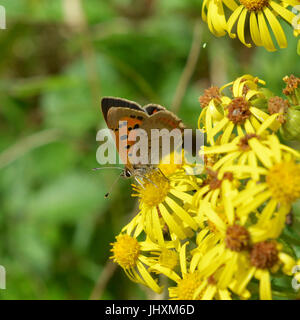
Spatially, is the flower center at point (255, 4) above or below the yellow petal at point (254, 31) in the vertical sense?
above

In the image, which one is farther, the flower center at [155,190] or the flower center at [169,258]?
the flower center at [155,190]

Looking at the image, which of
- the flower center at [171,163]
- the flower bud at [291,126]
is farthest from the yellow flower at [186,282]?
the flower bud at [291,126]

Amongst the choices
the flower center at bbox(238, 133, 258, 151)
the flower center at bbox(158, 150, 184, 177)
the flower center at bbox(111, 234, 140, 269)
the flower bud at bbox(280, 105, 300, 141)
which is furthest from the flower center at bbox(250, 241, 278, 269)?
the flower center at bbox(111, 234, 140, 269)

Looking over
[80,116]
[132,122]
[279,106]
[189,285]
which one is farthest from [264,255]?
[80,116]

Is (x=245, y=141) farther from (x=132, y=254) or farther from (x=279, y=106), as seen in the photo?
(x=132, y=254)

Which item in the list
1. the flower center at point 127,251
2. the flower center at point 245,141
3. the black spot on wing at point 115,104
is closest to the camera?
the flower center at point 245,141

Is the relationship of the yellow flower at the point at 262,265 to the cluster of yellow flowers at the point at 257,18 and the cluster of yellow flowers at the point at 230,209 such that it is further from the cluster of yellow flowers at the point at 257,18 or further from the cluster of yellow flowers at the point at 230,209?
the cluster of yellow flowers at the point at 257,18
